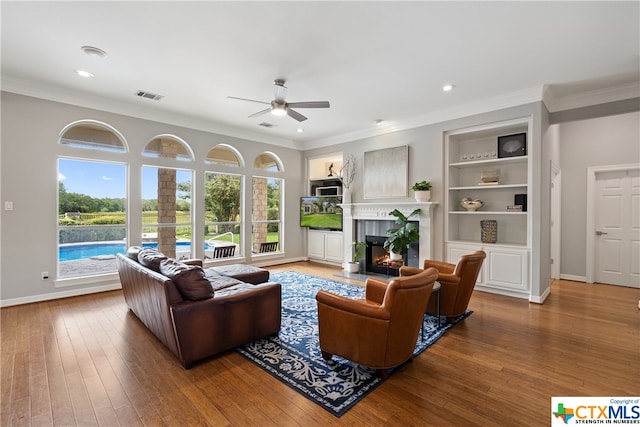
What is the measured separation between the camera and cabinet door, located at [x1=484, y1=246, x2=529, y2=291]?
4367 millimetres

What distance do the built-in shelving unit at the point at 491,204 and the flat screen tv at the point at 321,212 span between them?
2.58 meters

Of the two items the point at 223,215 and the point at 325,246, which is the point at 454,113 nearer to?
the point at 325,246

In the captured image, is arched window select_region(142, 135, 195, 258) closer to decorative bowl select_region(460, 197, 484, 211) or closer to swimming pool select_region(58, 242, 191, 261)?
swimming pool select_region(58, 242, 191, 261)

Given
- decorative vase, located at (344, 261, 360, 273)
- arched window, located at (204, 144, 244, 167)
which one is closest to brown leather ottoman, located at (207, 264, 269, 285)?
decorative vase, located at (344, 261, 360, 273)

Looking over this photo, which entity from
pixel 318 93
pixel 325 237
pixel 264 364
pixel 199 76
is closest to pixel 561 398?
pixel 264 364

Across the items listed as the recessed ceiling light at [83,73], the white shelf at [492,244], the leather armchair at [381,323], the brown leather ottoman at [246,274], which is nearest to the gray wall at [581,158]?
the white shelf at [492,244]

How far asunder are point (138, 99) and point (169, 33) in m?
2.23

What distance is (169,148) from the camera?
557 cm

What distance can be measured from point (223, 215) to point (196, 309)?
13.4 feet

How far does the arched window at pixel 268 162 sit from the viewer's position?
22.6 feet

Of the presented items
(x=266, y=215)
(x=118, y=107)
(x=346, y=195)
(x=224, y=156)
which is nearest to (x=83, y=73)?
(x=118, y=107)

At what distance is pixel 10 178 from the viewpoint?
3.98 metres

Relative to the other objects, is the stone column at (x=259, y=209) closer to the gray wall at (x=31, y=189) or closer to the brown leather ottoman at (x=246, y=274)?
the brown leather ottoman at (x=246, y=274)

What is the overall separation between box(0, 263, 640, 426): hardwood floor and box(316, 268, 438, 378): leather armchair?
0.24 meters
